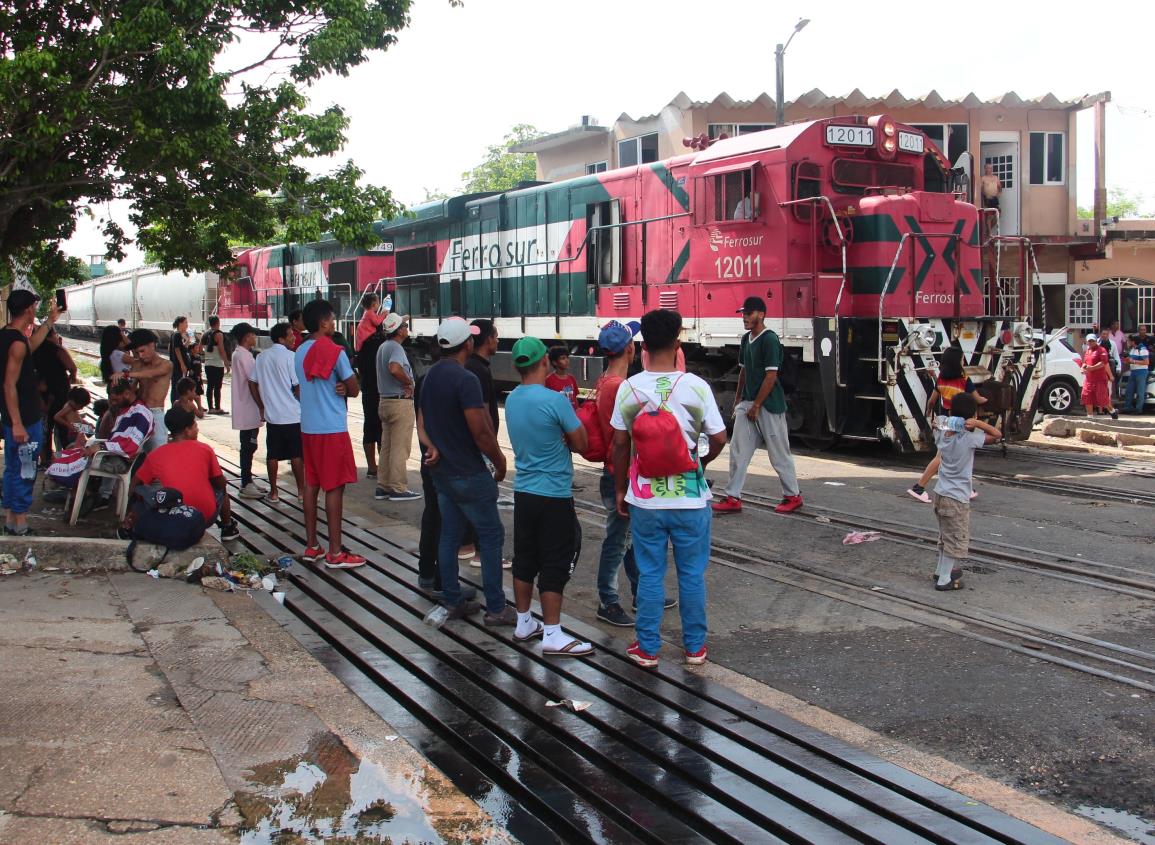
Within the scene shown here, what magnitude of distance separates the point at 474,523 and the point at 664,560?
127cm

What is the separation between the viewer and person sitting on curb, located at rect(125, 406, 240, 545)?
739cm

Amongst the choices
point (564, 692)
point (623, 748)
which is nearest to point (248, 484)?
point (564, 692)

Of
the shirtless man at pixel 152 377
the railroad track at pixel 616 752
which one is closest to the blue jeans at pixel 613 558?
the railroad track at pixel 616 752

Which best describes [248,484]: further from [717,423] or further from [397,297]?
[397,297]

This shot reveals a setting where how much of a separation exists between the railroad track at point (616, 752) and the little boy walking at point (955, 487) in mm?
2387

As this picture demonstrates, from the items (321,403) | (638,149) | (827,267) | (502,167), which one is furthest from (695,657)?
(502,167)

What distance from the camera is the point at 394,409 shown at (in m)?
9.95

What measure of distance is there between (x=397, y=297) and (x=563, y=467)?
18131mm

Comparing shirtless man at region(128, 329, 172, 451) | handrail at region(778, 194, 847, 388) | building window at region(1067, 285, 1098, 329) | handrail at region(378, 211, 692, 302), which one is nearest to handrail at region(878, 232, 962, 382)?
handrail at region(778, 194, 847, 388)

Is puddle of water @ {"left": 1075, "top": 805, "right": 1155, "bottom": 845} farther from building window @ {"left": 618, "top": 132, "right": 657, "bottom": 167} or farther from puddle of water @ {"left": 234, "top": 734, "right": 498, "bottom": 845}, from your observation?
building window @ {"left": 618, "top": 132, "right": 657, "bottom": 167}

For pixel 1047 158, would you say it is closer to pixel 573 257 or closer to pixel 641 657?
pixel 573 257

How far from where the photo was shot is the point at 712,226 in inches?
547

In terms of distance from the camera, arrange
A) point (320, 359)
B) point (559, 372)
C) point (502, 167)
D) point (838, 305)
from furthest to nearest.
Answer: point (502, 167)
point (838, 305)
point (559, 372)
point (320, 359)

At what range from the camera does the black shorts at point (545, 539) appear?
221 inches
